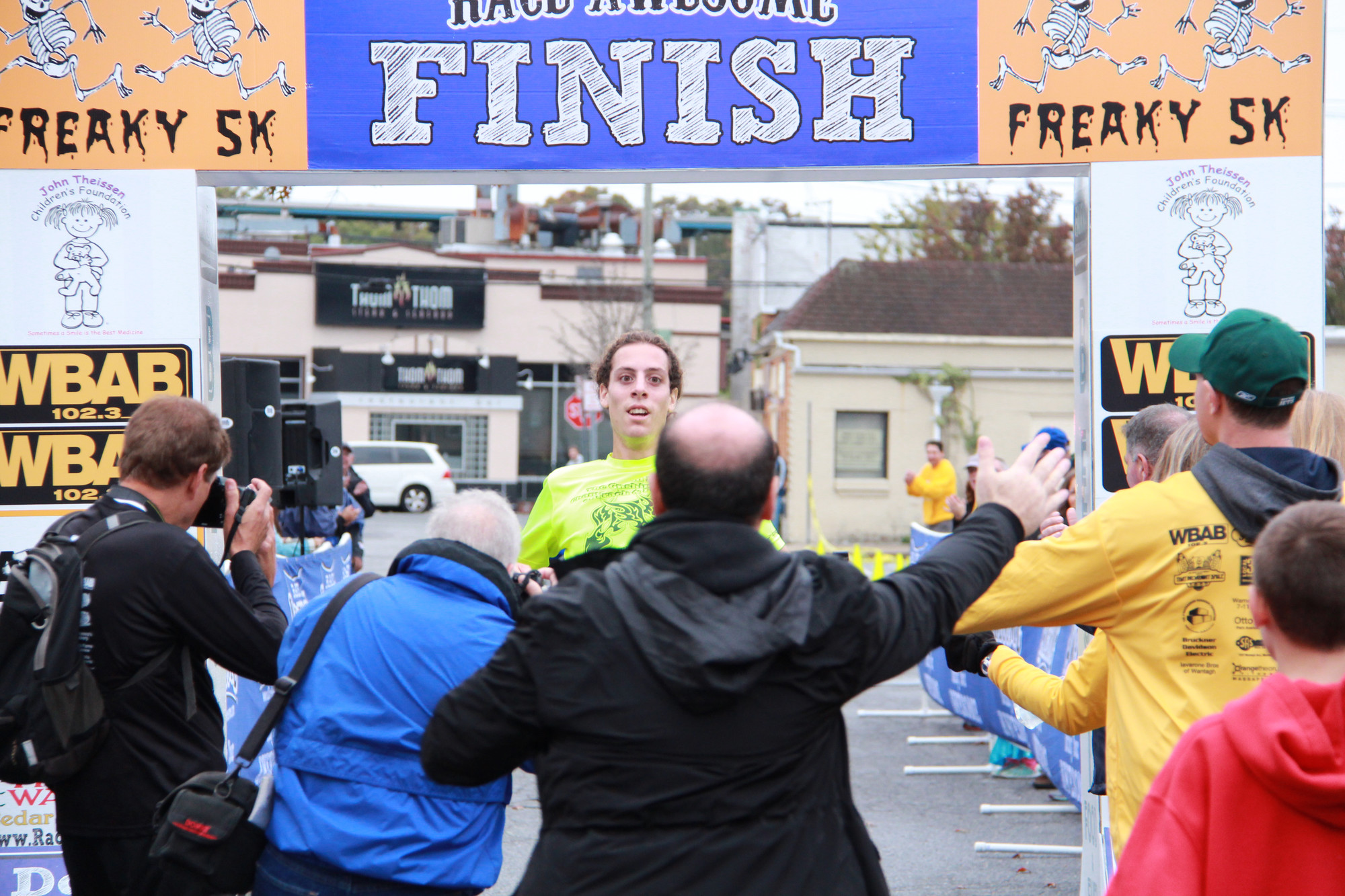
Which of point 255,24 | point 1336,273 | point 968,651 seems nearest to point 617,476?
point 968,651

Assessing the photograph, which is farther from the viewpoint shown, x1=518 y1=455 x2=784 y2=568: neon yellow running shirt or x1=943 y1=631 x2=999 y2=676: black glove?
x1=518 y1=455 x2=784 y2=568: neon yellow running shirt

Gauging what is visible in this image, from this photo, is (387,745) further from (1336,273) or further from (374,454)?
(1336,273)

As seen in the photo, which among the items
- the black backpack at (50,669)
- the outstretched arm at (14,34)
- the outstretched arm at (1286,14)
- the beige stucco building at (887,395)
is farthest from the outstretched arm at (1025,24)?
the beige stucco building at (887,395)

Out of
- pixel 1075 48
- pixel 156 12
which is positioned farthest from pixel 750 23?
pixel 156 12

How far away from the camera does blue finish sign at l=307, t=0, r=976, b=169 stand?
4.38 meters

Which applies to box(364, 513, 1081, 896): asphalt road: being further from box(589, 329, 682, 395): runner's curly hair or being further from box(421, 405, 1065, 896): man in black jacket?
box(421, 405, 1065, 896): man in black jacket

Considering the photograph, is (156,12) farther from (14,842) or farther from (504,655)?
(504,655)

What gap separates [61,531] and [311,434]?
14.1ft

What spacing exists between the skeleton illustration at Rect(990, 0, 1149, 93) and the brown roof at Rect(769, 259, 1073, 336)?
72.8ft

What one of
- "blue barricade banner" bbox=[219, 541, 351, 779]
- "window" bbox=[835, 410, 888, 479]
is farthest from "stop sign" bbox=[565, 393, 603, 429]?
"blue barricade banner" bbox=[219, 541, 351, 779]

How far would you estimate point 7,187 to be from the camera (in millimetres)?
4484

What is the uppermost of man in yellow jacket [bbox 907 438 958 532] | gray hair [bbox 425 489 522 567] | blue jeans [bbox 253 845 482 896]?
gray hair [bbox 425 489 522 567]

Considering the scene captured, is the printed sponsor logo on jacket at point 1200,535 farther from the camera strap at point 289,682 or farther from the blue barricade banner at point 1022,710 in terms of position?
the blue barricade banner at point 1022,710

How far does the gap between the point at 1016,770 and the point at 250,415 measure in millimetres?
5340
